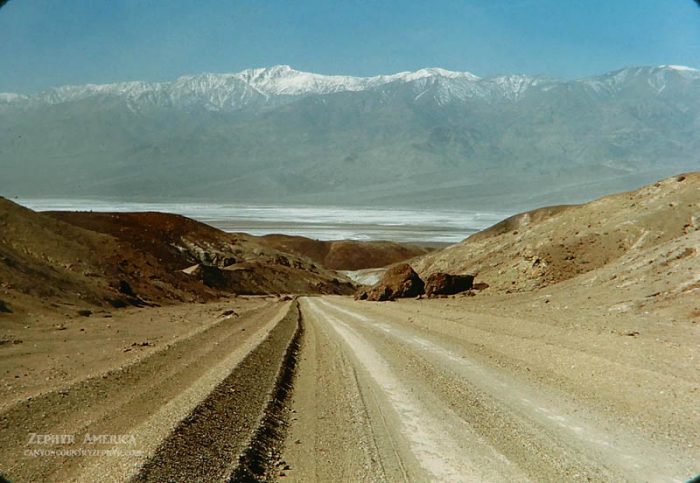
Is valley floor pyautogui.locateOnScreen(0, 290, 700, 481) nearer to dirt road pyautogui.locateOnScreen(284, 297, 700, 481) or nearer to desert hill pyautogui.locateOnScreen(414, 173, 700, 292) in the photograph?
dirt road pyautogui.locateOnScreen(284, 297, 700, 481)

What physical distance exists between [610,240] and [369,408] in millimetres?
23388

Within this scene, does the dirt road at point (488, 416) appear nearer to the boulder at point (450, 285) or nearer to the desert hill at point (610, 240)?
the desert hill at point (610, 240)

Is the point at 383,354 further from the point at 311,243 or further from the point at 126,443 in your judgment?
the point at 311,243

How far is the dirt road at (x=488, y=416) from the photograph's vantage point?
20.5 ft

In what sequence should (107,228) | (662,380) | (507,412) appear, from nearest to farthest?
1. (507,412)
2. (662,380)
3. (107,228)

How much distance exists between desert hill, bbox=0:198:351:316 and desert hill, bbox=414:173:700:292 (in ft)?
56.8

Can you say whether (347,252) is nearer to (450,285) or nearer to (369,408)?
(450,285)

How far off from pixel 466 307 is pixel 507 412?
17.3m

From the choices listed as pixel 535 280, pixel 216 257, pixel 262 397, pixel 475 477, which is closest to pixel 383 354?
pixel 262 397

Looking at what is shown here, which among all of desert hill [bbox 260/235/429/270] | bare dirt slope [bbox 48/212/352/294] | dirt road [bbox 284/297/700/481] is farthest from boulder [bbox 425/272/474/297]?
desert hill [bbox 260/235/429/270]

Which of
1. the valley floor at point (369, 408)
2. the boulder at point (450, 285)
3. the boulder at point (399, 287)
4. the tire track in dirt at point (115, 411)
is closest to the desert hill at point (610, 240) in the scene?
the boulder at point (450, 285)

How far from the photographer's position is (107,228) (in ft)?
176

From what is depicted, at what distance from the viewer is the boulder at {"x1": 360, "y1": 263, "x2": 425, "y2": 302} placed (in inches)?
1396

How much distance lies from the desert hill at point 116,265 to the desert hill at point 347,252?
3827cm
